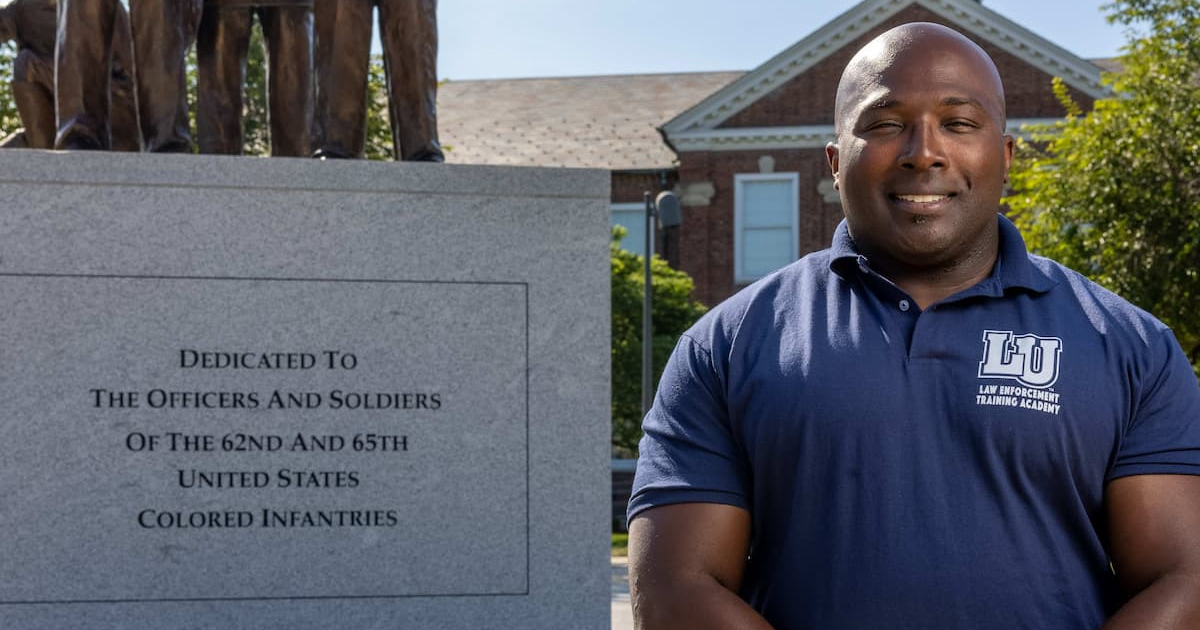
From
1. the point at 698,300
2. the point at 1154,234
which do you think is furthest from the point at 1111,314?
the point at 698,300

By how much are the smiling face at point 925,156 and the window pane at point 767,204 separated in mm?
36285

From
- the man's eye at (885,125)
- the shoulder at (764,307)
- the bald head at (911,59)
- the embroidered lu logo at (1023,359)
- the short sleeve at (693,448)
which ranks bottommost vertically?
the short sleeve at (693,448)

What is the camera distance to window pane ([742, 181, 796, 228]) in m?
38.3

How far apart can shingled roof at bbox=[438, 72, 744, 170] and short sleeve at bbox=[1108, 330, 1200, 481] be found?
37138 mm

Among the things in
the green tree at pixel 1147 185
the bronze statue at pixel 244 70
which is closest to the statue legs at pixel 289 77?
the bronze statue at pixel 244 70

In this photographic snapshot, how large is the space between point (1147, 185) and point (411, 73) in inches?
655

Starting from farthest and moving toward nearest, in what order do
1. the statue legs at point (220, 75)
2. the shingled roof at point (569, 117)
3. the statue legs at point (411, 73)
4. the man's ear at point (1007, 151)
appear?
1. the shingled roof at point (569, 117)
2. the statue legs at point (220, 75)
3. the statue legs at point (411, 73)
4. the man's ear at point (1007, 151)

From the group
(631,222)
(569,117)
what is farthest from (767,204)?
(569,117)

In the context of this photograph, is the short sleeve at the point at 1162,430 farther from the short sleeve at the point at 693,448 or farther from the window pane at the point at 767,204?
the window pane at the point at 767,204

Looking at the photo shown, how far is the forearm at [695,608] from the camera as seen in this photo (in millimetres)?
1957

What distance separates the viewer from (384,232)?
19.5 ft

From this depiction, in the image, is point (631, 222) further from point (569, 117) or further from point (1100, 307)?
point (1100, 307)

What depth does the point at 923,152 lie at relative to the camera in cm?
203

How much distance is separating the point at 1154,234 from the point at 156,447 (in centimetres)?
1770
